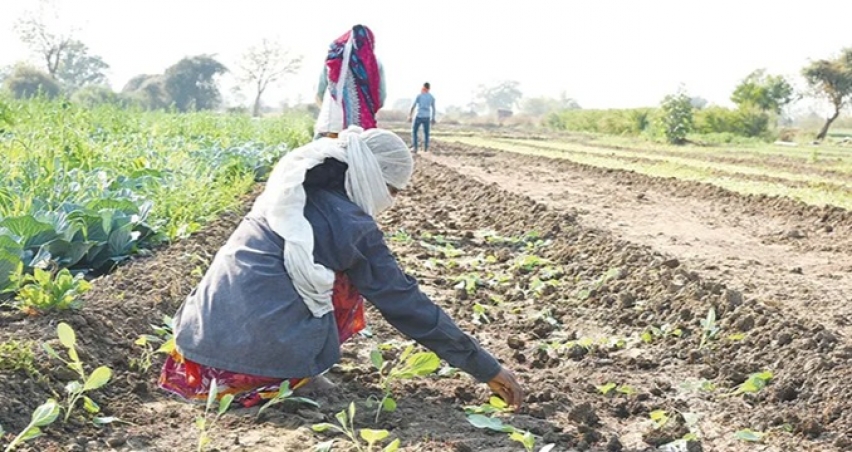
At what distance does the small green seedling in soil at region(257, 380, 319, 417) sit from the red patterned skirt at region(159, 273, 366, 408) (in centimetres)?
5

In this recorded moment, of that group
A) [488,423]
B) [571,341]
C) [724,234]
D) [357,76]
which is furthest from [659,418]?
[724,234]

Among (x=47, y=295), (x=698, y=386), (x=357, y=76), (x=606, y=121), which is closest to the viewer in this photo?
(x=47, y=295)

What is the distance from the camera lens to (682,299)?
207 inches

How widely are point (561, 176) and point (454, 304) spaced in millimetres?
8990

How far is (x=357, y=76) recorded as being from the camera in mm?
7184

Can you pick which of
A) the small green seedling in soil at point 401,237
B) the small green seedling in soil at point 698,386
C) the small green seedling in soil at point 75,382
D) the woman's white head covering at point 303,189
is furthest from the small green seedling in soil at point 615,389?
Result: the small green seedling in soil at point 401,237

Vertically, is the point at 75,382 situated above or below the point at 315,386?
above

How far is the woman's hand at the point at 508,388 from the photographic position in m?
3.38

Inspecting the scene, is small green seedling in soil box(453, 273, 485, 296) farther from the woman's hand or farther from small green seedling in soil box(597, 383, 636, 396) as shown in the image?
the woman's hand

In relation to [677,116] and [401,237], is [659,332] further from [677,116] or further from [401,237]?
[677,116]

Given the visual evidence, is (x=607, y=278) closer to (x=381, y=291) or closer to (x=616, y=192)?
(x=381, y=291)

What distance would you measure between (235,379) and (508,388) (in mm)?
956

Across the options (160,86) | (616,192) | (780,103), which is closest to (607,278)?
(616,192)

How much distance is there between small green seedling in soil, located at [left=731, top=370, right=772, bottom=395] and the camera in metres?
3.87
